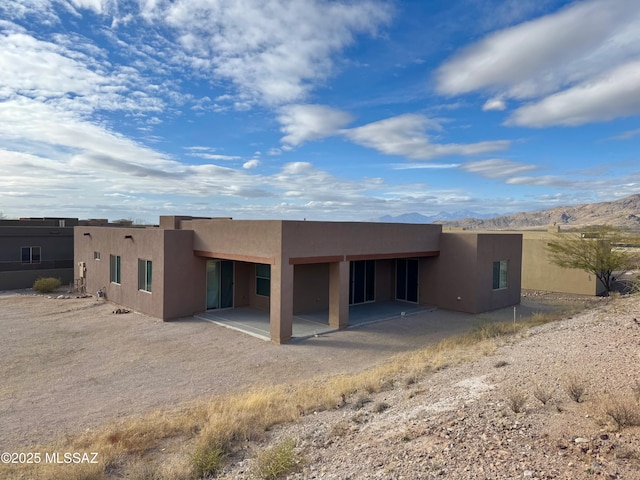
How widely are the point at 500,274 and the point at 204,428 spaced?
1607 centimetres

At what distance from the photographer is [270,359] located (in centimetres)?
1159

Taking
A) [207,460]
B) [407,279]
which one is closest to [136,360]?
[207,460]

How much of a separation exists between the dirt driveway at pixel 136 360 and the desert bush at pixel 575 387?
5.19 metres

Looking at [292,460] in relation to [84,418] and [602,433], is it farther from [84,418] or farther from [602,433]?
[84,418]

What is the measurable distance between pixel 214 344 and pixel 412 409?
784 cm

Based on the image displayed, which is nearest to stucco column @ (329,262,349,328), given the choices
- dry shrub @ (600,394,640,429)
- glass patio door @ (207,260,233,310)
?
glass patio door @ (207,260,233,310)

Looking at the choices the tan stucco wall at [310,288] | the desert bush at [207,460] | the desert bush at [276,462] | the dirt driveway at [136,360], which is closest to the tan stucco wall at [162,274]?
the dirt driveway at [136,360]

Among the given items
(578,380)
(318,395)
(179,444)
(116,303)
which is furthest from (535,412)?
(116,303)

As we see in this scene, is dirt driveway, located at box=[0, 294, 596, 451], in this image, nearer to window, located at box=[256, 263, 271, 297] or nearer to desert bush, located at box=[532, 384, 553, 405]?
window, located at box=[256, 263, 271, 297]

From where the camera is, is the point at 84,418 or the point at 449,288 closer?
the point at 84,418

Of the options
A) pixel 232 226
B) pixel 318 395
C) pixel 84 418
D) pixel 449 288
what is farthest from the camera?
pixel 449 288

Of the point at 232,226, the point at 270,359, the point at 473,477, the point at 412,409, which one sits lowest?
the point at 270,359

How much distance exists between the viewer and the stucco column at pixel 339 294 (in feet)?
48.4

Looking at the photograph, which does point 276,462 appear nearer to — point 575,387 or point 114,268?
point 575,387
